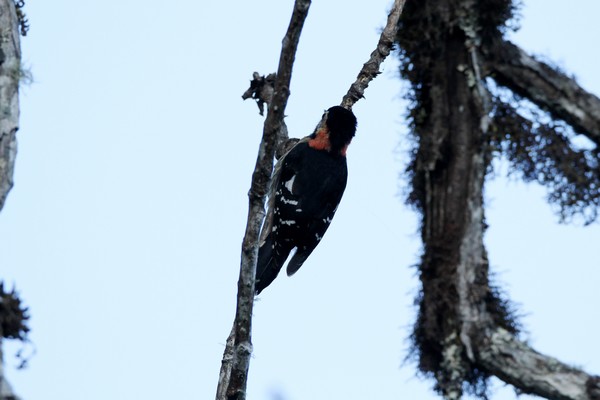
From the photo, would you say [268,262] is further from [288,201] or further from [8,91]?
[8,91]

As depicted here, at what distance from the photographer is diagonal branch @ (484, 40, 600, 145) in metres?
2.78

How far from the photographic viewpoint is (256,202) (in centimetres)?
360

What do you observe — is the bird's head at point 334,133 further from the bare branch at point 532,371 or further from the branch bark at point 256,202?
the bare branch at point 532,371

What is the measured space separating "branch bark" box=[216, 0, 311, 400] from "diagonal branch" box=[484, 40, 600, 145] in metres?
0.70

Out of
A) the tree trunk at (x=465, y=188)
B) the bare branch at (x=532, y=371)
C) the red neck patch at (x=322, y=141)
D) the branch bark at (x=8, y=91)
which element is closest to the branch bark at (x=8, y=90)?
the branch bark at (x=8, y=91)

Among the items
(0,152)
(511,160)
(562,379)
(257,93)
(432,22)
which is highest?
(257,93)

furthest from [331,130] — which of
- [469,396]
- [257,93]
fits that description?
[469,396]

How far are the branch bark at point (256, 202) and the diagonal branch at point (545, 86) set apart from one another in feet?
2.29

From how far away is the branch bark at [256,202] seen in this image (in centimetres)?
322

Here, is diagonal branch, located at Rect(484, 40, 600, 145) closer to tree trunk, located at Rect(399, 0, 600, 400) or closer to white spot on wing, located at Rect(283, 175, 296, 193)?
tree trunk, located at Rect(399, 0, 600, 400)

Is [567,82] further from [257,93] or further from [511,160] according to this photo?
[257,93]

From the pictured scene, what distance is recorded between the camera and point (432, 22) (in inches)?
119

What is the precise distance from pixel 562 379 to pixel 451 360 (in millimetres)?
322

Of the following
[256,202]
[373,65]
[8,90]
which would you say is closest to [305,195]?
[373,65]
